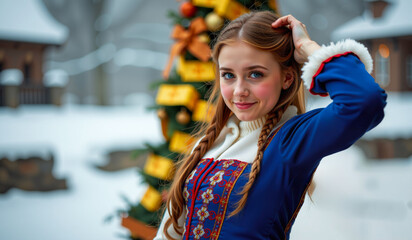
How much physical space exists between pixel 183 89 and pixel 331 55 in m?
1.27

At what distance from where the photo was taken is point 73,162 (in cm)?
340

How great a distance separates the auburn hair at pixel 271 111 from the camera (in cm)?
94

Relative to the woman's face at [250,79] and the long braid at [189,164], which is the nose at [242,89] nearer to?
the woman's face at [250,79]

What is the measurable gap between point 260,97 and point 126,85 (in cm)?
290

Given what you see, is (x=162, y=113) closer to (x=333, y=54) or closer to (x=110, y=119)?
(x=333, y=54)

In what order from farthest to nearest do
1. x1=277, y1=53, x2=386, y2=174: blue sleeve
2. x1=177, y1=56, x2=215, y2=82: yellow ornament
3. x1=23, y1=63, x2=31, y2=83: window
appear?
x1=23, y1=63, x2=31, y2=83: window, x1=177, y1=56, x2=215, y2=82: yellow ornament, x1=277, y1=53, x2=386, y2=174: blue sleeve

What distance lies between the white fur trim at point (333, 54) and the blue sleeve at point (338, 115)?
0.04ft

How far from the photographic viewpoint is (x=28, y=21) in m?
3.23

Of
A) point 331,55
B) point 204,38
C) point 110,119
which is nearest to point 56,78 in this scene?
point 110,119

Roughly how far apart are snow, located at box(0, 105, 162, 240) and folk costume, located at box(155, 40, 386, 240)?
6.95ft

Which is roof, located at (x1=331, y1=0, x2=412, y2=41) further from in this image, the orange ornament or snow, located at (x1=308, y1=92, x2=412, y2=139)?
the orange ornament

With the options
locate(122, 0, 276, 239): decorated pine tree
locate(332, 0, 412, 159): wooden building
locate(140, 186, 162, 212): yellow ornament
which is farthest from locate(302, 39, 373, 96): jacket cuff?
locate(332, 0, 412, 159): wooden building

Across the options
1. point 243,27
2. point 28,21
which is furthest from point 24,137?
point 243,27

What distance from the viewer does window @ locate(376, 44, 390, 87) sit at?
113 inches
